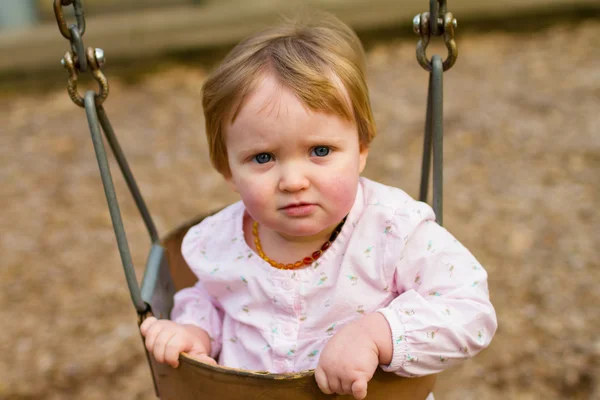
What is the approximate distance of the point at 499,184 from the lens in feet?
8.95

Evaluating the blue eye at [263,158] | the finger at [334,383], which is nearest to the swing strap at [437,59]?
the blue eye at [263,158]

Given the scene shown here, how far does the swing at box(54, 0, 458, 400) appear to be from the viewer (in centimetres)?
85

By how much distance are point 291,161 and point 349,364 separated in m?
0.27

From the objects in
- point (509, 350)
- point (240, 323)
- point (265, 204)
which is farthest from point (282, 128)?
point (509, 350)

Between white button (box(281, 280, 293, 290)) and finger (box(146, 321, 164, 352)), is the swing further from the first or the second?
white button (box(281, 280, 293, 290))

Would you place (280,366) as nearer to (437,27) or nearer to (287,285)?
(287,285)

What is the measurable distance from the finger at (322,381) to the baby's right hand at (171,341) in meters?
0.19

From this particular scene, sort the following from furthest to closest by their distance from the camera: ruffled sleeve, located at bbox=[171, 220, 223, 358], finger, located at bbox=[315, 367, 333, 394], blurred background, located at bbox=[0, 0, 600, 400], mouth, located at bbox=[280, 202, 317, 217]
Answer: blurred background, located at bbox=[0, 0, 600, 400] → ruffled sleeve, located at bbox=[171, 220, 223, 358] → mouth, located at bbox=[280, 202, 317, 217] → finger, located at bbox=[315, 367, 333, 394]

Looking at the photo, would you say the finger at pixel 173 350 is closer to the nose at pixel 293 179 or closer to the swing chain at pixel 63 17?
the nose at pixel 293 179

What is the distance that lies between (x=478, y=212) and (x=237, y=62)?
174cm

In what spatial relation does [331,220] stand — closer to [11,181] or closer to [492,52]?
[11,181]

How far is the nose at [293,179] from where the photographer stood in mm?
926

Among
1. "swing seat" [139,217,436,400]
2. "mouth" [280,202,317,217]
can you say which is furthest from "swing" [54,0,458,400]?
"mouth" [280,202,317,217]

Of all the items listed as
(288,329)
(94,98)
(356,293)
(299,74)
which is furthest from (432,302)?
(94,98)
